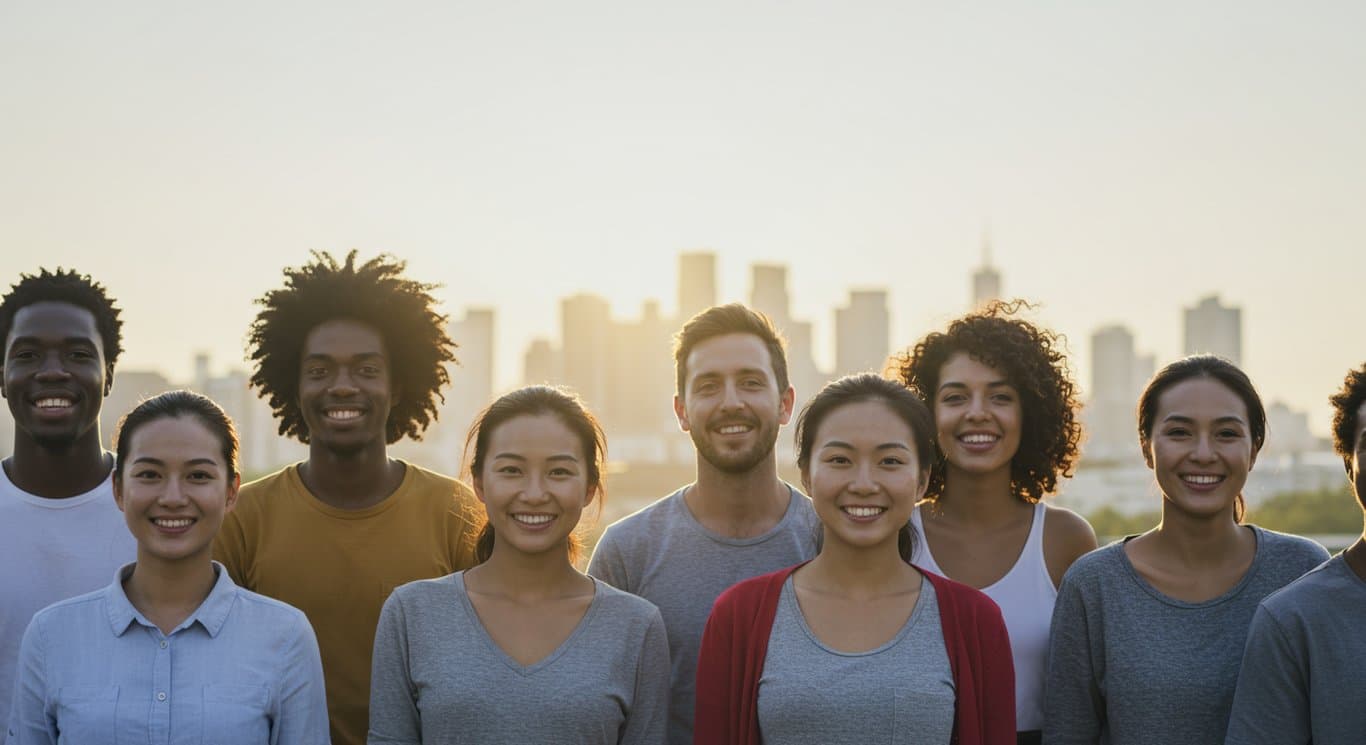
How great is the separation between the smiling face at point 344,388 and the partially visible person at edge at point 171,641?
76 cm

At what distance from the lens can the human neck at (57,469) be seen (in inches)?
201

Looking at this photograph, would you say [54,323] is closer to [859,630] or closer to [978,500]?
[859,630]

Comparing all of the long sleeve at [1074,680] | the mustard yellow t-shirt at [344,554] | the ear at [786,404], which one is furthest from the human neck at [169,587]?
the long sleeve at [1074,680]

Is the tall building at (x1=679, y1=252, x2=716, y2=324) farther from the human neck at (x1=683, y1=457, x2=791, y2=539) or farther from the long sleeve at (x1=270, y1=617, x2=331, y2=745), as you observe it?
the long sleeve at (x1=270, y1=617, x2=331, y2=745)

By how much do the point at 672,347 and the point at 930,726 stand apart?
2240 millimetres

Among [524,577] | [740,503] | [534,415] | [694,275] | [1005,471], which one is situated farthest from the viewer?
[694,275]

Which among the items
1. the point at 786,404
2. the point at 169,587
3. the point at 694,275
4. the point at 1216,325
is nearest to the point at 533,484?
the point at 169,587

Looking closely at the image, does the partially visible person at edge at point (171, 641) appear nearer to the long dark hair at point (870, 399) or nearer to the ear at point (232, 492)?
the ear at point (232, 492)

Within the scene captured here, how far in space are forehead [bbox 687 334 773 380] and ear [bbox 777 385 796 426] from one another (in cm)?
16

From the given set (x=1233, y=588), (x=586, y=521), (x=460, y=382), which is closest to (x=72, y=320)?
(x=586, y=521)

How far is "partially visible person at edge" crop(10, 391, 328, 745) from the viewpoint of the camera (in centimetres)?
408

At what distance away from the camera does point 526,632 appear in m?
4.34

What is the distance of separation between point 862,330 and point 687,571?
76.4m

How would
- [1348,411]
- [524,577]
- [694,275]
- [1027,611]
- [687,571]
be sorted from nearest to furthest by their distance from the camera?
1. [1348,411]
2. [524,577]
3. [1027,611]
4. [687,571]
5. [694,275]
